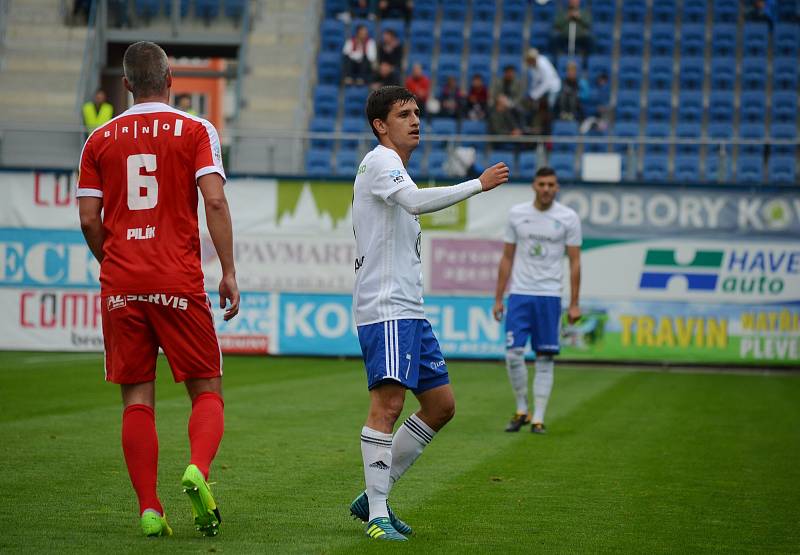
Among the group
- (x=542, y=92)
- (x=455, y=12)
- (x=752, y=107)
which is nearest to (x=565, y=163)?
(x=542, y=92)

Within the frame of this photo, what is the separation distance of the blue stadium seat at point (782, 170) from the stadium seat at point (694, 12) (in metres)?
6.92

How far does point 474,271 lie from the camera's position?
69.5 ft

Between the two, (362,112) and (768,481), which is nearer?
(768,481)

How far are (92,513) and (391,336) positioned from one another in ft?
6.01

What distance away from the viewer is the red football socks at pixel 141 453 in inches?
231

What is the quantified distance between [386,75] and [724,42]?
7.34 meters

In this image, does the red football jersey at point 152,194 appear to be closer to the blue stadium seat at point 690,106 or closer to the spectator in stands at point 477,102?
the spectator in stands at point 477,102

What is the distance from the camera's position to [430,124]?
2522 centimetres

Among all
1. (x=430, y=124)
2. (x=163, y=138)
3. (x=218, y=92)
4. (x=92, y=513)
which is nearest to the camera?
(x=163, y=138)

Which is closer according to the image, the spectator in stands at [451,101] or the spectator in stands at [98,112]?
the spectator in stands at [98,112]

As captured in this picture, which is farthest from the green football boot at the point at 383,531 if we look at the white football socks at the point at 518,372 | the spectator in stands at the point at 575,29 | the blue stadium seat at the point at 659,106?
the spectator in stands at the point at 575,29

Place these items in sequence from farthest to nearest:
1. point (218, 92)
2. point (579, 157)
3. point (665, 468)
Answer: point (218, 92) < point (579, 157) < point (665, 468)

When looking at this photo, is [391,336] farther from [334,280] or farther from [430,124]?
[430,124]

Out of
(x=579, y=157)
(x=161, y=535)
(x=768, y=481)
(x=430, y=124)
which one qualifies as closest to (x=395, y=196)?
(x=161, y=535)
